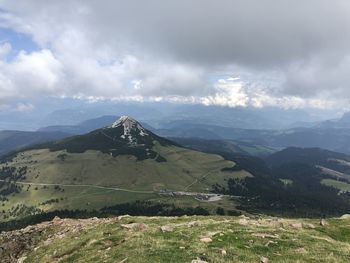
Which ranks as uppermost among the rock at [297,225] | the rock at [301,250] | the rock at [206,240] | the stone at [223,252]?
the stone at [223,252]

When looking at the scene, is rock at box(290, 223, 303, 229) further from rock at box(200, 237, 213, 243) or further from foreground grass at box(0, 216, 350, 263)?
rock at box(200, 237, 213, 243)

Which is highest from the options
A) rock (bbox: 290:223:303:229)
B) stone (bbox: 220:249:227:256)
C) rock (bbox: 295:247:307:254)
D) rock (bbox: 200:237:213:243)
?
stone (bbox: 220:249:227:256)

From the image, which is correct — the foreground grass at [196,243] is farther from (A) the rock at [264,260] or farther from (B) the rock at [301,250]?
(A) the rock at [264,260]

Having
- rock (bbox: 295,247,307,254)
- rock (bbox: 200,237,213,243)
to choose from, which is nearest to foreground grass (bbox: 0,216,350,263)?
rock (bbox: 295,247,307,254)

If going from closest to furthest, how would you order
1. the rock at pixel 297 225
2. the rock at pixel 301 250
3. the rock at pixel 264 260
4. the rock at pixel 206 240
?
the rock at pixel 264 260, the rock at pixel 301 250, the rock at pixel 206 240, the rock at pixel 297 225

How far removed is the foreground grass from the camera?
123 ft

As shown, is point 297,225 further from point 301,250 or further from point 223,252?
point 223,252

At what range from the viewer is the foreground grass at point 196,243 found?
37.4m

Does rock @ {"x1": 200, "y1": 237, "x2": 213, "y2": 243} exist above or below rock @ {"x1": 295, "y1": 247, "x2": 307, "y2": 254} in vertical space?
above

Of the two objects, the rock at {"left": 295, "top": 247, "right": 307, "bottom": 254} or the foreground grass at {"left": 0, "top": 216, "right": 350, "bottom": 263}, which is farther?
the rock at {"left": 295, "top": 247, "right": 307, "bottom": 254}

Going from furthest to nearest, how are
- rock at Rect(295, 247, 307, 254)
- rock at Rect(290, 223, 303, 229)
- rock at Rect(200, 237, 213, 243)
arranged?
rock at Rect(290, 223, 303, 229) → rock at Rect(200, 237, 213, 243) → rock at Rect(295, 247, 307, 254)

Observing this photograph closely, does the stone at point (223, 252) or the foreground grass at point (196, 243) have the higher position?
the stone at point (223, 252)

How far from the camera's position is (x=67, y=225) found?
62594 mm

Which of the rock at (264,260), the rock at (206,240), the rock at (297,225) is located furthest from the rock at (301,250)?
the rock at (297,225)
